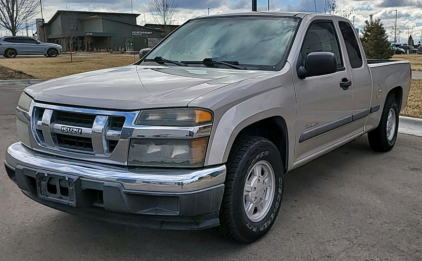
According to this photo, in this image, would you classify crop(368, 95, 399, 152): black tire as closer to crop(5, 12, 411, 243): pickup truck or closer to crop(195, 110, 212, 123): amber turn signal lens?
crop(5, 12, 411, 243): pickup truck

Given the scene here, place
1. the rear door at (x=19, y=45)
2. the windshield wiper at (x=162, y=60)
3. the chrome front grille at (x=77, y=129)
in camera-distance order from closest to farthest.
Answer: the chrome front grille at (x=77, y=129) → the windshield wiper at (x=162, y=60) → the rear door at (x=19, y=45)

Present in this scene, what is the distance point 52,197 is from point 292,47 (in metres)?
2.38

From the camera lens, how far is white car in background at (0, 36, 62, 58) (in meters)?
31.8

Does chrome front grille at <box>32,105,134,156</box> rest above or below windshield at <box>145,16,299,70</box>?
below

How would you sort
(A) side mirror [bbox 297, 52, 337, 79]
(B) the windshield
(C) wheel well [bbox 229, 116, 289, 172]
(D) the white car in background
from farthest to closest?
(D) the white car in background
(B) the windshield
(A) side mirror [bbox 297, 52, 337, 79]
(C) wheel well [bbox 229, 116, 289, 172]

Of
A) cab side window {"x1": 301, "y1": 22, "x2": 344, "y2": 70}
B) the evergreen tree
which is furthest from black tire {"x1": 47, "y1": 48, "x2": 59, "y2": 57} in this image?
cab side window {"x1": 301, "y1": 22, "x2": 344, "y2": 70}

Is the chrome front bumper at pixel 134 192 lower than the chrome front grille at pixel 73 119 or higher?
lower

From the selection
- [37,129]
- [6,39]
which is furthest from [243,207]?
[6,39]

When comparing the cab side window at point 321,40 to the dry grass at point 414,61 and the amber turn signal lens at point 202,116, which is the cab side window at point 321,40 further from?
the dry grass at point 414,61

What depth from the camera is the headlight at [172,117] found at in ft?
9.09

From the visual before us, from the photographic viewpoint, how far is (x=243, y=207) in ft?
10.4

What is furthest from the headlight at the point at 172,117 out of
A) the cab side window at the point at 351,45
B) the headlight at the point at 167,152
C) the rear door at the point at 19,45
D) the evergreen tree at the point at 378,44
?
the rear door at the point at 19,45

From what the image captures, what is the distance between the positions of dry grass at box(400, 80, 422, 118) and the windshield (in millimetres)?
4927

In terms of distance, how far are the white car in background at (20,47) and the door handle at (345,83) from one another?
31.9 meters
